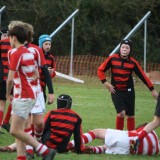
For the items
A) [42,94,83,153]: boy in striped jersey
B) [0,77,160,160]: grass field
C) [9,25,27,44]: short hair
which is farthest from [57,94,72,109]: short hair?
[9,25,27,44]: short hair

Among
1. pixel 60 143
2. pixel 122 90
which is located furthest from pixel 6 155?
pixel 122 90

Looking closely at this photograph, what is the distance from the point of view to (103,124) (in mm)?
12531

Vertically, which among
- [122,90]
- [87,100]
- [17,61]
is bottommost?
[87,100]

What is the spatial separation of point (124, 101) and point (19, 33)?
13.0ft

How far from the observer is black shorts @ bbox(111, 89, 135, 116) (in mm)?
10828

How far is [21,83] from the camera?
24.3ft

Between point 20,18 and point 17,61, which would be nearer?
point 17,61

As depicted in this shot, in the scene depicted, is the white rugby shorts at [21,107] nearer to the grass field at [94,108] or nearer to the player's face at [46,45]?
the grass field at [94,108]

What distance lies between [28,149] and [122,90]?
3.14 meters

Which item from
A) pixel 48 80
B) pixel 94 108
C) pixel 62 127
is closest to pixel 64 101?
pixel 62 127

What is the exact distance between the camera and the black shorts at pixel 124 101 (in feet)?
35.5

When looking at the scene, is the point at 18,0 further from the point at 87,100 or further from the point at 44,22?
the point at 87,100

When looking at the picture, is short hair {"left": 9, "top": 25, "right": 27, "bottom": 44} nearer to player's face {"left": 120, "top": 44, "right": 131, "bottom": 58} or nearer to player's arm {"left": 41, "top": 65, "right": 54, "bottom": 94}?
player's arm {"left": 41, "top": 65, "right": 54, "bottom": 94}

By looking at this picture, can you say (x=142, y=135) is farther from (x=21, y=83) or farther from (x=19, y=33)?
(x=19, y=33)
